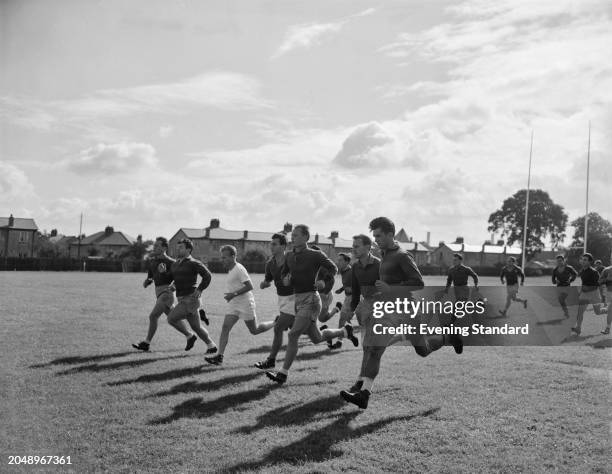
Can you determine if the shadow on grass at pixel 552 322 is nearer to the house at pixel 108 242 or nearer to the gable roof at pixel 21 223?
A: the gable roof at pixel 21 223

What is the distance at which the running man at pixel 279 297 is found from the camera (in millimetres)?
9086

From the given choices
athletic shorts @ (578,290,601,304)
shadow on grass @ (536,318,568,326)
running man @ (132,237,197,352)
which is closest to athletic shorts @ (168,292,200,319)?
running man @ (132,237,197,352)

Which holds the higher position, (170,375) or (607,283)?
(607,283)

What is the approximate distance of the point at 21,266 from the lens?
62.5 meters

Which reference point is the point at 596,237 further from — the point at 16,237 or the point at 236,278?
the point at 16,237

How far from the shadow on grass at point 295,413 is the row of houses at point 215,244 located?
250 feet

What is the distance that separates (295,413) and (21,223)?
103 m

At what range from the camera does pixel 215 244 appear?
113 m

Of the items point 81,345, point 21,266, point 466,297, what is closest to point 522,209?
point 21,266

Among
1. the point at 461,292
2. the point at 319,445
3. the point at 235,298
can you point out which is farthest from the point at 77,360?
the point at 461,292

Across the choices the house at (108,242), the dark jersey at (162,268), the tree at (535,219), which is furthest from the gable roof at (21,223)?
the dark jersey at (162,268)

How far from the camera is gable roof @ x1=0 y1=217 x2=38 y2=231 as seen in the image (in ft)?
315

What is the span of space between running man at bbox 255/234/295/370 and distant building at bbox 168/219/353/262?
9811cm

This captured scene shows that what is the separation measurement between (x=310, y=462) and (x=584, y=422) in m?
3.27
